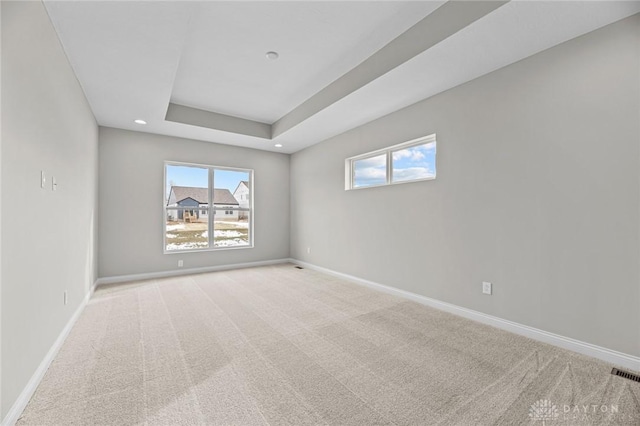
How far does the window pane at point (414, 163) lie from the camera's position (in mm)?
3500

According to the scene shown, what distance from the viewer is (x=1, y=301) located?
4.56 ft

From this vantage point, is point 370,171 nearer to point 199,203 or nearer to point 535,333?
point 535,333

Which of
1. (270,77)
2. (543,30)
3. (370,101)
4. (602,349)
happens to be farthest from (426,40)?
(602,349)

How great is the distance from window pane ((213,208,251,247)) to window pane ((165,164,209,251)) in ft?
0.70

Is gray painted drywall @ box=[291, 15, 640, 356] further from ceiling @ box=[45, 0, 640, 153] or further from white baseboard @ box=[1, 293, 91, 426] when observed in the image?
white baseboard @ box=[1, 293, 91, 426]

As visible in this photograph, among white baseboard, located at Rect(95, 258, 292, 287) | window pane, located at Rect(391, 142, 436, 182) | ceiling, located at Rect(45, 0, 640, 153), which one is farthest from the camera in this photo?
white baseboard, located at Rect(95, 258, 292, 287)

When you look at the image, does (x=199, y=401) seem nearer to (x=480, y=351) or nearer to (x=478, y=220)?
(x=480, y=351)

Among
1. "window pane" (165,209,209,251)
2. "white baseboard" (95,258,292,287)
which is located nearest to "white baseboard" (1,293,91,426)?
"white baseboard" (95,258,292,287)

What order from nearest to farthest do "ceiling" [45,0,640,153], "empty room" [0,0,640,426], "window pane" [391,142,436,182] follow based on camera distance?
"empty room" [0,0,640,426] → "ceiling" [45,0,640,153] → "window pane" [391,142,436,182]

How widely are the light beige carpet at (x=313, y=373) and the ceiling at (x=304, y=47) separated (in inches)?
100

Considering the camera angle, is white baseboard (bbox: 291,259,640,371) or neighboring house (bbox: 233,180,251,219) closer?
white baseboard (bbox: 291,259,640,371)

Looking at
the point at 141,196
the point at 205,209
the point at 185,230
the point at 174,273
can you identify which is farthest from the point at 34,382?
the point at 205,209

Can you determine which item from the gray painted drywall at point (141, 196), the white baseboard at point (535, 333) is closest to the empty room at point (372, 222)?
the white baseboard at point (535, 333)

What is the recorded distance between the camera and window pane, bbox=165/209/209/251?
16.7 ft
